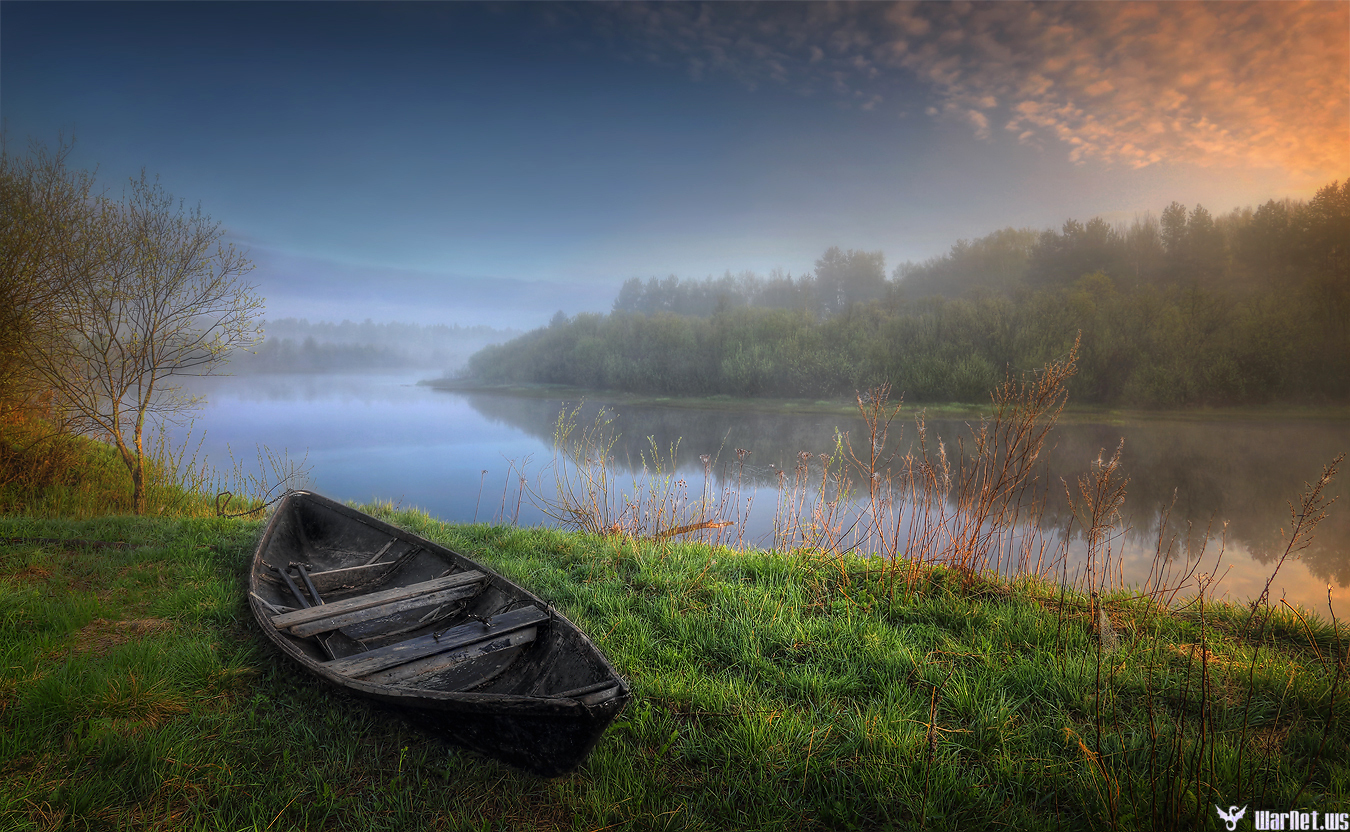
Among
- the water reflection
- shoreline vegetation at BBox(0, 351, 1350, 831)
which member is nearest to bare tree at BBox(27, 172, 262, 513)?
shoreline vegetation at BBox(0, 351, 1350, 831)

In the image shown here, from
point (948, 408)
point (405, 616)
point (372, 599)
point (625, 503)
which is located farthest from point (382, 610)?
point (948, 408)

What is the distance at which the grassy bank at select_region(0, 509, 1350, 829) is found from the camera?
101 inches

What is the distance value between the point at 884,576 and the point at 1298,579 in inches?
300

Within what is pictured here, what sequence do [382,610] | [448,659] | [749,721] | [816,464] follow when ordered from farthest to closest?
[816,464] → [382,610] → [448,659] → [749,721]

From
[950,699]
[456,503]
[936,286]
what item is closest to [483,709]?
[950,699]

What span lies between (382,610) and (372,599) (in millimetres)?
144

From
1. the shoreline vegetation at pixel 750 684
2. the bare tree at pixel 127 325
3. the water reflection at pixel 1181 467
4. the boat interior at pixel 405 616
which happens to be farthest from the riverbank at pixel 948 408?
the bare tree at pixel 127 325

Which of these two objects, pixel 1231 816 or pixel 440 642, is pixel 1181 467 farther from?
pixel 440 642

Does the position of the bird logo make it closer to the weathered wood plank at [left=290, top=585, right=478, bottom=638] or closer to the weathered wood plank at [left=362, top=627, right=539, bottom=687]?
the weathered wood plank at [left=362, top=627, right=539, bottom=687]

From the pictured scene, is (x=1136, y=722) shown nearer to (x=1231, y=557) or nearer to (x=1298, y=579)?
(x=1298, y=579)

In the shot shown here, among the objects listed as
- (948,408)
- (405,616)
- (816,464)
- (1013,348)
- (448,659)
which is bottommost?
(405,616)

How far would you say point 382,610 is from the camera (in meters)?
4.19

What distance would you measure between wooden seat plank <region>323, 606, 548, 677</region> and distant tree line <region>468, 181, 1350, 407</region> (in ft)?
32.9

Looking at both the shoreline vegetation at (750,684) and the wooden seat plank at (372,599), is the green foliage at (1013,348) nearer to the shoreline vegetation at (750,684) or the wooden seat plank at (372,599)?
the shoreline vegetation at (750,684)
